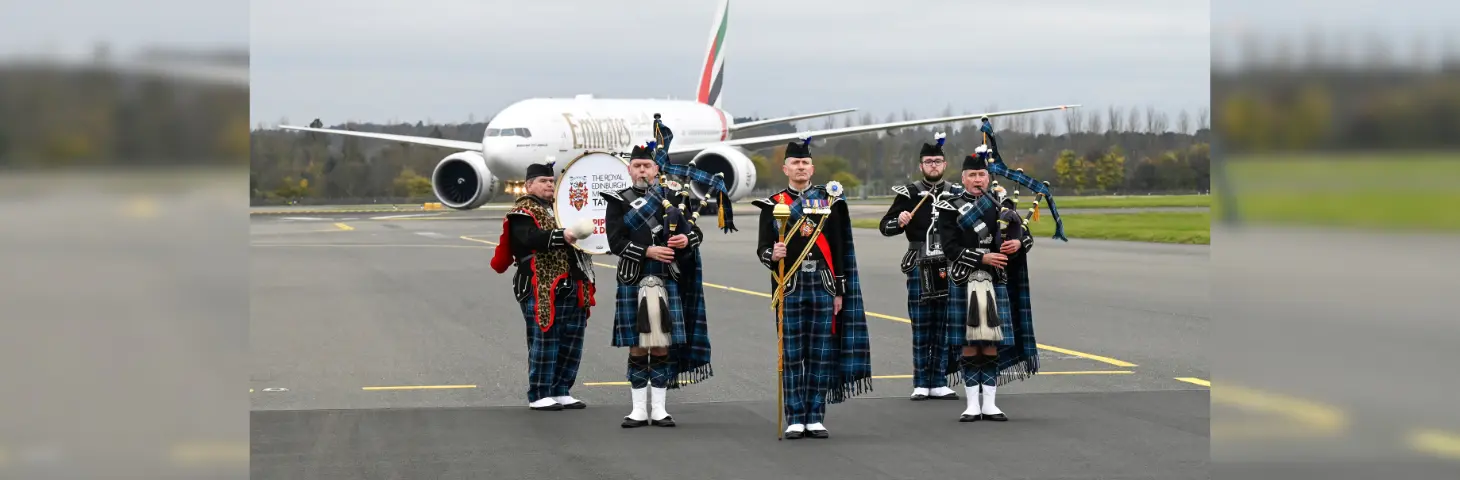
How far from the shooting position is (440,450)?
802 cm

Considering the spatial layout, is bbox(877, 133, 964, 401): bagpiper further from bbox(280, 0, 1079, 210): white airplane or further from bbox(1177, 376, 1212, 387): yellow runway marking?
bbox(280, 0, 1079, 210): white airplane

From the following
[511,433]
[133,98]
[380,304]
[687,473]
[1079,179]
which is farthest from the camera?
[1079,179]

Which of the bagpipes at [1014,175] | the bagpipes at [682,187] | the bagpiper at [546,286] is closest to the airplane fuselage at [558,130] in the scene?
the bagpiper at [546,286]

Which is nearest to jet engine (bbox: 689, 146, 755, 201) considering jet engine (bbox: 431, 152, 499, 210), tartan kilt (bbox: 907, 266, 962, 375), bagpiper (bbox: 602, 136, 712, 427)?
jet engine (bbox: 431, 152, 499, 210)

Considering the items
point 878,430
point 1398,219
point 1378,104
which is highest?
point 1378,104

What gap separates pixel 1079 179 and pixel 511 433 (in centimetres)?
5100

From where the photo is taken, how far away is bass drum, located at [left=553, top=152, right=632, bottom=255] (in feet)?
32.2

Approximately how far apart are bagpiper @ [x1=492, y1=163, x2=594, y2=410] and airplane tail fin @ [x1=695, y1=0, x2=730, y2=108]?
51877 mm

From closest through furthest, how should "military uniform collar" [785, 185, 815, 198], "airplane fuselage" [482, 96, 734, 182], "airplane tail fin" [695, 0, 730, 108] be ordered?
"military uniform collar" [785, 185, 815, 198] < "airplane fuselage" [482, 96, 734, 182] < "airplane tail fin" [695, 0, 730, 108]

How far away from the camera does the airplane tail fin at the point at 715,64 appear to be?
6178cm

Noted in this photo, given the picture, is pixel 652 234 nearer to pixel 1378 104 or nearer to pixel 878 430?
pixel 878 430

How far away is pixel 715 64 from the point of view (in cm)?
6247

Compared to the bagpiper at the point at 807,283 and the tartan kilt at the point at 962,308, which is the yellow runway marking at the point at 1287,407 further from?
the tartan kilt at the point at 962,308

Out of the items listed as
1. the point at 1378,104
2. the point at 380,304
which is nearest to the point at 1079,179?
the point at 380,304
